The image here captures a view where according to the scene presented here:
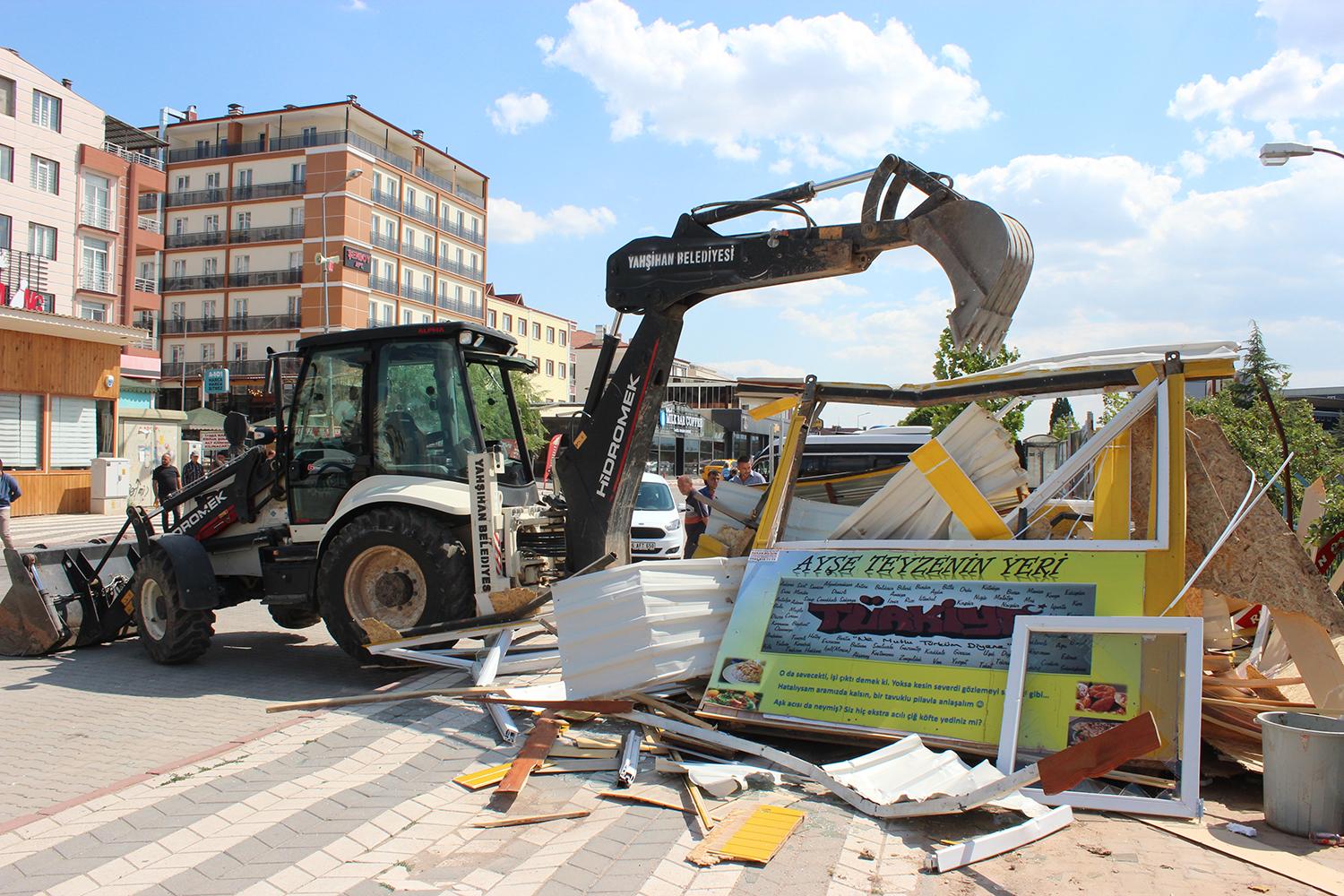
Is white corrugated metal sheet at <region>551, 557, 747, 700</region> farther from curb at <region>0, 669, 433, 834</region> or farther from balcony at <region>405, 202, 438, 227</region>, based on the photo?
balcony at <region>405, 202, 438, 227</region>

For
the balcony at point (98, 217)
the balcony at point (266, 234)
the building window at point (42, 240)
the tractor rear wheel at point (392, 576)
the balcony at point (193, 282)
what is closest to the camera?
the tractor rear wheel at point (392, 576)

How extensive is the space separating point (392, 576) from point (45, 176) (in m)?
37.4

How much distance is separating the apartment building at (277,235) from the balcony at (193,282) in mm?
65

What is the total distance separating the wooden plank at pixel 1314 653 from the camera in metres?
4.89

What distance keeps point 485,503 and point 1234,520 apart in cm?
476

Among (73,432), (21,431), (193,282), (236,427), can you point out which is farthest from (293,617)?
(193,282)

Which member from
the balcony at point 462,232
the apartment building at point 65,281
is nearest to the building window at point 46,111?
the apartment building at point 65,281

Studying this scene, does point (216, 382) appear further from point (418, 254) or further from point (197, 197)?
point (197, 197)

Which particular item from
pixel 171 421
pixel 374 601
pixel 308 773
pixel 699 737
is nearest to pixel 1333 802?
pixel 699 737

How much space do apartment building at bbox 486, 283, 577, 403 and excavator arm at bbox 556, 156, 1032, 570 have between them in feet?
201

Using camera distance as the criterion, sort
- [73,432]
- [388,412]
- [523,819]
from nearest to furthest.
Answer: [523,819] < [388,412] < [73,432]

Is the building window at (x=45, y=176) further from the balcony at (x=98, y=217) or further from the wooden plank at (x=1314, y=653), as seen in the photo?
the wooden plank at (x=1314, y=653)

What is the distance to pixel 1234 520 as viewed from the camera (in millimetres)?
4969

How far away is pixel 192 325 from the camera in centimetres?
6069
